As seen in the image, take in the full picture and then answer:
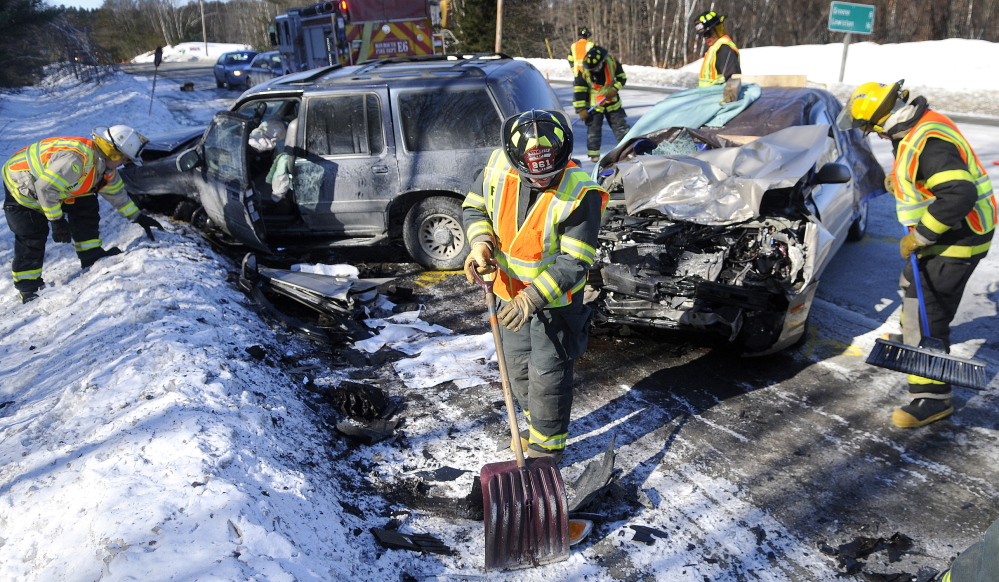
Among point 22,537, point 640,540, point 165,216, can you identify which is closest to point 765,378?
point 640,540

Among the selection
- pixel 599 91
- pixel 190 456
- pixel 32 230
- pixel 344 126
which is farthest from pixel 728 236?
pixel 32 230

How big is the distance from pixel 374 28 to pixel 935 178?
44.4ft

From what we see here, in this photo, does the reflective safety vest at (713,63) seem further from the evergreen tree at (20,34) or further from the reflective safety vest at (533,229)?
the evergreen tree at (20,34)

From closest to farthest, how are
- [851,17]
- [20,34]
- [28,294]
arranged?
[28,294] → [20,34] → [851,17]

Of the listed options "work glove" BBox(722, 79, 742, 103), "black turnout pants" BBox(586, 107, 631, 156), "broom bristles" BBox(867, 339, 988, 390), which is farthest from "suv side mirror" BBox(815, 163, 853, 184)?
"black turnout pants" BBox(586, 107, 631, 156)

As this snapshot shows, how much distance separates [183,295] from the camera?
5246 mm

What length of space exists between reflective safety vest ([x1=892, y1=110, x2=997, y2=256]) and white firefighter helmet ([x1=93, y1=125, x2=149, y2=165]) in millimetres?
6337

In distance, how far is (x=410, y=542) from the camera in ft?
9.93

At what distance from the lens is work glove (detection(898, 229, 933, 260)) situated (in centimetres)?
384

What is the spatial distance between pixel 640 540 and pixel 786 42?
3339 cm

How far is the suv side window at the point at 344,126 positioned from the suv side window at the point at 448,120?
30cm

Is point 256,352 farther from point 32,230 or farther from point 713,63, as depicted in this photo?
point 713,63

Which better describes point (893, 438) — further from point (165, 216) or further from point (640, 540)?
point (165, 216)

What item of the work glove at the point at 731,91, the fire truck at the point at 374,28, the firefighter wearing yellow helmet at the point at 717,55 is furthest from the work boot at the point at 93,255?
the fire truck at the point at 374,28
